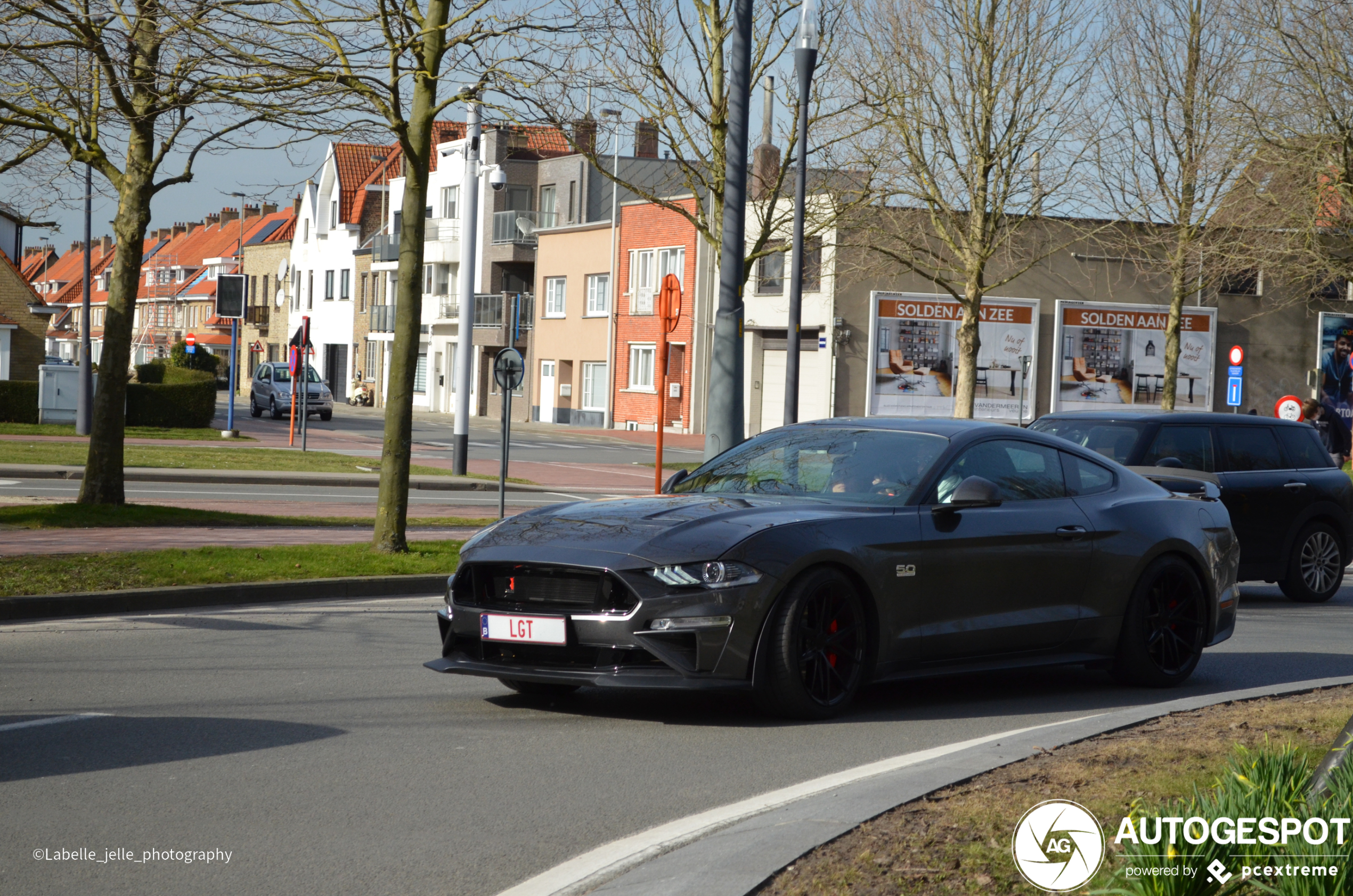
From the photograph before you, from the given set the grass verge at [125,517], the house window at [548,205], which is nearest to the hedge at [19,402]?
the grass verge at [125,517]

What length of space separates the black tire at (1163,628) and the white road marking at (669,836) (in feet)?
7.65

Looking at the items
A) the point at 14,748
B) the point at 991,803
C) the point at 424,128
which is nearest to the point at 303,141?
the point at 424,128

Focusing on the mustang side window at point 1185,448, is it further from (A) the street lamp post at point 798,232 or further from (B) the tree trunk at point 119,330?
(B) the tree trunk at point 119,330

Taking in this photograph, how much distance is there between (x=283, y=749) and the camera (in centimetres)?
642

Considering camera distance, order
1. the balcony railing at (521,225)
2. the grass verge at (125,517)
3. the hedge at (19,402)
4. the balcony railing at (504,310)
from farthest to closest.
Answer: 1. the balcony railing at (521,225)
2. the balcony railing at (504,310)
3. the hedge at (19,402)
4. the grass verge at (125,517)

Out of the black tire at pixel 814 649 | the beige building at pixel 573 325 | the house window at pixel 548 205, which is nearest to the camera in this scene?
the black tire at pixel 814 649

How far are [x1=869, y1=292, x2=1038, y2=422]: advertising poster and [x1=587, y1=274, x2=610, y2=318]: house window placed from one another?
13645 mm

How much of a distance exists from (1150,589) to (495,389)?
181 ft

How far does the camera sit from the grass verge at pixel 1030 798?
4270 mm

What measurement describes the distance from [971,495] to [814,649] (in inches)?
44.7

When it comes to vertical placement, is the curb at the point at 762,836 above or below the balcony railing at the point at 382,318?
below

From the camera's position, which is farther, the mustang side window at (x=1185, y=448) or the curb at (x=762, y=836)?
the mustang side window at (x=1185, y=448)

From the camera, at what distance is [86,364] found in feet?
105

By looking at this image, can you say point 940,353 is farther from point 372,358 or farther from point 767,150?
point 372,358
